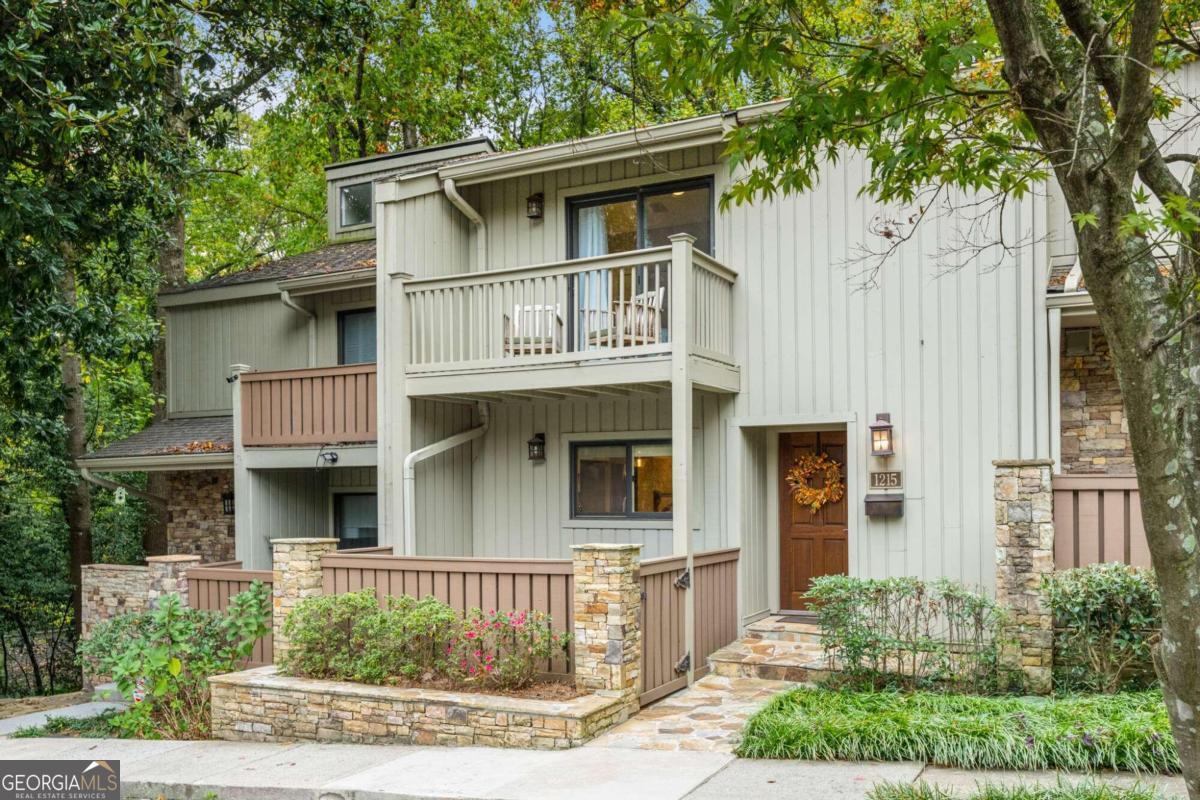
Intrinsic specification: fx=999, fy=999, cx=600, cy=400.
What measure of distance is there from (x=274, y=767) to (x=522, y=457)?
15.9 feet

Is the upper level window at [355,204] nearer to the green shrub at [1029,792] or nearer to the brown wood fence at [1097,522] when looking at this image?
the brown wood fence at [1097,522]

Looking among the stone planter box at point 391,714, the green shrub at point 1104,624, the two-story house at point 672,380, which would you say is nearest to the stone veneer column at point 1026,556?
the green shrub at point 1104,624

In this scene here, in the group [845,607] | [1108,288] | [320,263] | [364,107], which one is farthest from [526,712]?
[364,107]

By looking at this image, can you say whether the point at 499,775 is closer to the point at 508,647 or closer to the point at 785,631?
the point at 508,647

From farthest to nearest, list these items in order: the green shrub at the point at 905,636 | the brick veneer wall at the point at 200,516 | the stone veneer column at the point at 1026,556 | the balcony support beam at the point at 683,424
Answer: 1. the brick veneer wall at the point at 200,516
2. the balcony support beam at the point at 683,424
3. the green shrub at the point at 905,636
4. the stone veneer column at the point at 1026,556

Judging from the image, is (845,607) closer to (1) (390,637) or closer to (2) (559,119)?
(1) (390,637)

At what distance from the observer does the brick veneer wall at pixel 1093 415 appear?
31.2 ft

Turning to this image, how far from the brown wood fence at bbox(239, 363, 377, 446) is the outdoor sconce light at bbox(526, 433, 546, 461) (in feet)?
5.89

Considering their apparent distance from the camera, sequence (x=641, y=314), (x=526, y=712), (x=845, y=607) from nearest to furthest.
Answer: (x=526, y=712) → (x=845, y=607) → (x=641, y=314)

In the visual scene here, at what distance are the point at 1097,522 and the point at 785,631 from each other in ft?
10.3

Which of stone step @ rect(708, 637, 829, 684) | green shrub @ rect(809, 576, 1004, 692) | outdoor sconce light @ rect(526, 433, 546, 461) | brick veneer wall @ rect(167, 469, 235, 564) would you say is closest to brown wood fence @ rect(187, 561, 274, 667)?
brick veneer wall @ rect(167, 469, 235, 564)

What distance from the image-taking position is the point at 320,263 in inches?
547

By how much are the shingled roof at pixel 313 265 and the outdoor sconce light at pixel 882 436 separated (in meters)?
6.48

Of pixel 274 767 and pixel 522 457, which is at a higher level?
pixel 522 457
